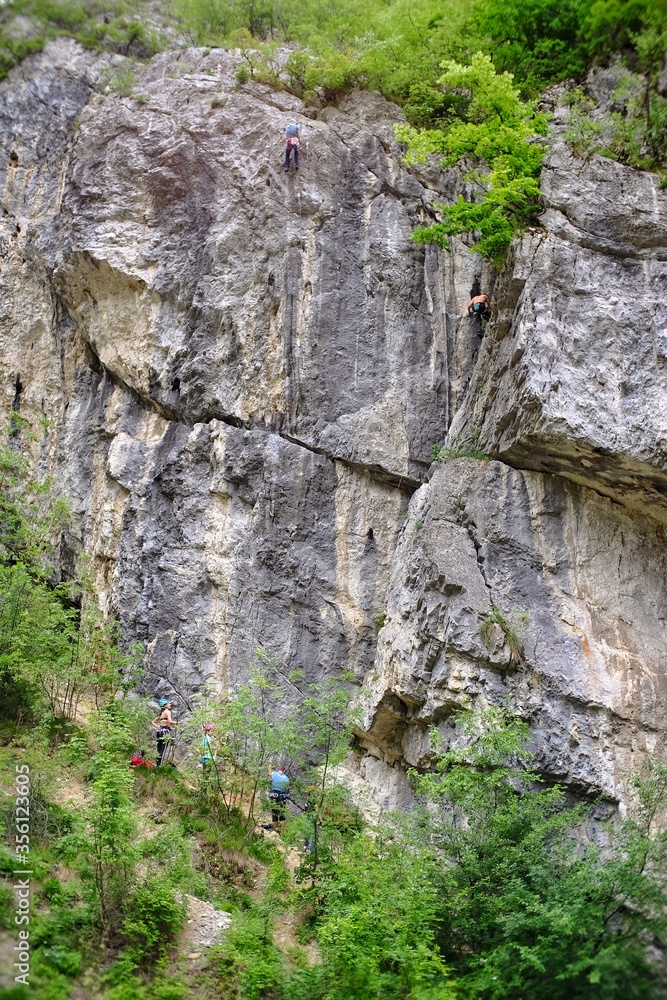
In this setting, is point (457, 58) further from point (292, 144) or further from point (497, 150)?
point (497, 150)

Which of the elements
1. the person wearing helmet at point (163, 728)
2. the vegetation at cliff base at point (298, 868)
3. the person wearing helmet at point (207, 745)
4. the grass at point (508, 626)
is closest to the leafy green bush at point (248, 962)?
the vegetation at cliff base at point (298, 868)

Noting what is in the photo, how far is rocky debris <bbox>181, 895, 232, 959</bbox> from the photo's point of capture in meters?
8.52

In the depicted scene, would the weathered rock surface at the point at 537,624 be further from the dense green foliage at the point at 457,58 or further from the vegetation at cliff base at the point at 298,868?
the dense green foliage at the point at 457,58

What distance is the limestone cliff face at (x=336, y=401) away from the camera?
11.7 metres

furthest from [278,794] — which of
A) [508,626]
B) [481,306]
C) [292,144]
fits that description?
[292,144]

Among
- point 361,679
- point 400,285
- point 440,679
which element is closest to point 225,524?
point 361,679

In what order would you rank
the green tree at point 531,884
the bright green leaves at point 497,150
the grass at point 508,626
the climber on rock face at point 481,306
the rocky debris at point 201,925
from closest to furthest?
1. the green tree at point 531,884
2. the rocky debris at point 201,925
3. the grass at point 508,626
4. the bright green leaves at point 497,150
5. the climber on rock face at point 481,306

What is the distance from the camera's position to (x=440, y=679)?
11.6m

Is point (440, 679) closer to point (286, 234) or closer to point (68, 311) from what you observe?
point (286, 234)

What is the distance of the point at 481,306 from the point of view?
14930mm

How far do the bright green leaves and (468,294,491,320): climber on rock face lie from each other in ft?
3.99

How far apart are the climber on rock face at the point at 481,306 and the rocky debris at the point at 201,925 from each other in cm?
1147

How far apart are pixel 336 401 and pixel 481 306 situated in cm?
348

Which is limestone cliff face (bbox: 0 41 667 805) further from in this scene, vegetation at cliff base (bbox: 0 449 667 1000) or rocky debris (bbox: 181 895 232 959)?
rocky debris (bbox: 181 895 232 959)
